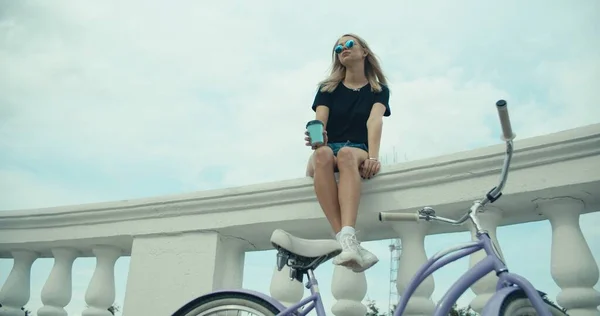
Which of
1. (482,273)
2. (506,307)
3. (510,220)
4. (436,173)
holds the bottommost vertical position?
(506,307)

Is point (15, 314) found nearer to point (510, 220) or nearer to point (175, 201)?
point (175, 201)

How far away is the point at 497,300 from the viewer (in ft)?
4.72

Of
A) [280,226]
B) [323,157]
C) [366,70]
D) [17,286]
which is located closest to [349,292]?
[280,226]

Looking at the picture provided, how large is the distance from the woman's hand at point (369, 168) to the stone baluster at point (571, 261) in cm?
61

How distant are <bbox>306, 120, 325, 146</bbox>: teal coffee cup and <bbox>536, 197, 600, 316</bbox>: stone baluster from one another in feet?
2.84

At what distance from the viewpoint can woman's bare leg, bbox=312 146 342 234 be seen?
201cm

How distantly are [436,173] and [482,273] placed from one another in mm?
475

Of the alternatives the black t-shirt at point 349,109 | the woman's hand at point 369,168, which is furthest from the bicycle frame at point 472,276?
the black t-shirt at point 349,109

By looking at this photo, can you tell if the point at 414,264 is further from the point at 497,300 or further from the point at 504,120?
the point at 504,120

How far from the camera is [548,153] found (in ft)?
5.76

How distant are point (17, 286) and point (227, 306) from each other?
1522mm

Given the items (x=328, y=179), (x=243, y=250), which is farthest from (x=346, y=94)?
(x=243, y=250)

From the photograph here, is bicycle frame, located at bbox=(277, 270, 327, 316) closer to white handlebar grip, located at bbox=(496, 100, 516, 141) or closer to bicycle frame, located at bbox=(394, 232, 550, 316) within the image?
bicycle frame, located at bbox=(394, 232, 550, 316)

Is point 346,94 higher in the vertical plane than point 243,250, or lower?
higher
